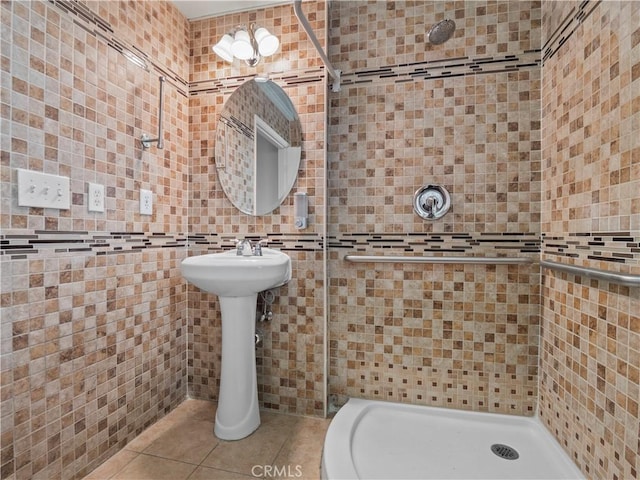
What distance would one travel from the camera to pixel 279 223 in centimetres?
176

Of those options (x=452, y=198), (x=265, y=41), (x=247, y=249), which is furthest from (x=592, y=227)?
(x=265, y=41)

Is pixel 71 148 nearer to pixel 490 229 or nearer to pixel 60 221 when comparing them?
pixel 60 221

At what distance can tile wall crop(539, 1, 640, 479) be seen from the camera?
1.02 metres

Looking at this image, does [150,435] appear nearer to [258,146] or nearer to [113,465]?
[113,465]

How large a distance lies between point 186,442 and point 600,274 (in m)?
1.76

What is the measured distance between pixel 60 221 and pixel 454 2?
2.01m

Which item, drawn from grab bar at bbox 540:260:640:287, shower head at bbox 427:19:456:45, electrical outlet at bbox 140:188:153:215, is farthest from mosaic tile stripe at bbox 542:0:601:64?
electrical outlet at bbox 140:188:153:215

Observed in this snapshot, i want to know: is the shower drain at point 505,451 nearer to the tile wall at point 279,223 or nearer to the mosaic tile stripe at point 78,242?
the tile wall at point 279,223

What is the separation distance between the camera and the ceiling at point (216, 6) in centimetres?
172

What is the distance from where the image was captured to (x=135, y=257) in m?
1.51

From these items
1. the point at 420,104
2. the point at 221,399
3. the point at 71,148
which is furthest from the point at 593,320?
the point at 71,148

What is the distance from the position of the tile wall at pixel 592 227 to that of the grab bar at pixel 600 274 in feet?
0.17
